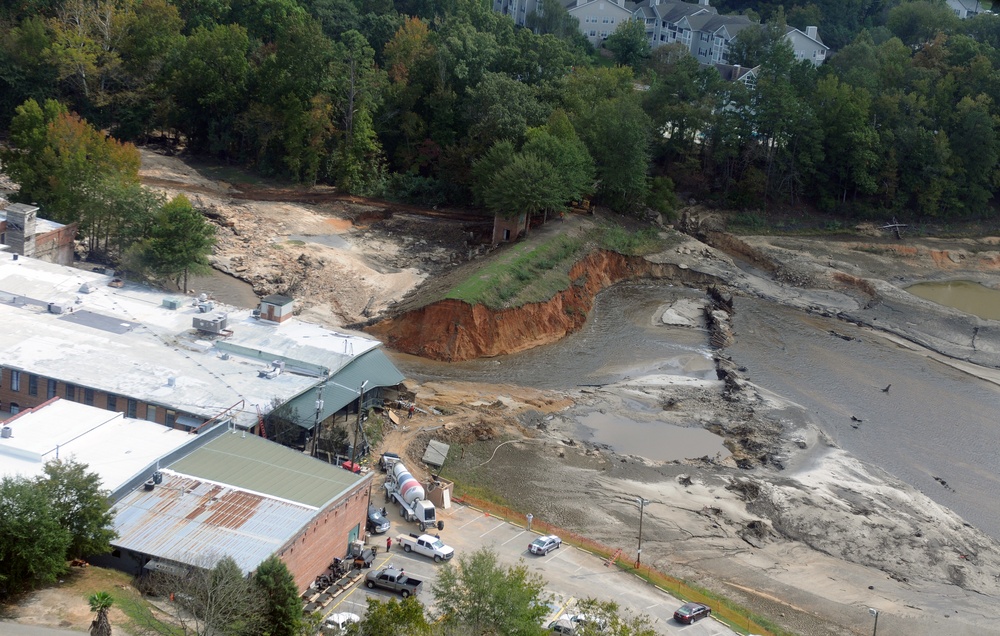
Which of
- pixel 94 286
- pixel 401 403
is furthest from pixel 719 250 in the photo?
pixel 94 286

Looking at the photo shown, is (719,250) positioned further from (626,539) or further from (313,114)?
(626,539)

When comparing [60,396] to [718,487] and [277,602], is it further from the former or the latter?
[718,487]

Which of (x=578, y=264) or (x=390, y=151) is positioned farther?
(x=390, y=151)

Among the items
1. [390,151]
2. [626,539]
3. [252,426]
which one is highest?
[390,151]

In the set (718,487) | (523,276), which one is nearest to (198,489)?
(718,487)

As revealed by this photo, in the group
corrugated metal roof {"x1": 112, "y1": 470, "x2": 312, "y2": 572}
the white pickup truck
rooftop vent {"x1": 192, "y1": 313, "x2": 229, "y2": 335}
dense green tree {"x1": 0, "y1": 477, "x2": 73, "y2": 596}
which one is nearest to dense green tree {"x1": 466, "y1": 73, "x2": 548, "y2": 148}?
rooftop vent {"x1": 192, "y1": 313, "x2": 229, "y2": 335}
